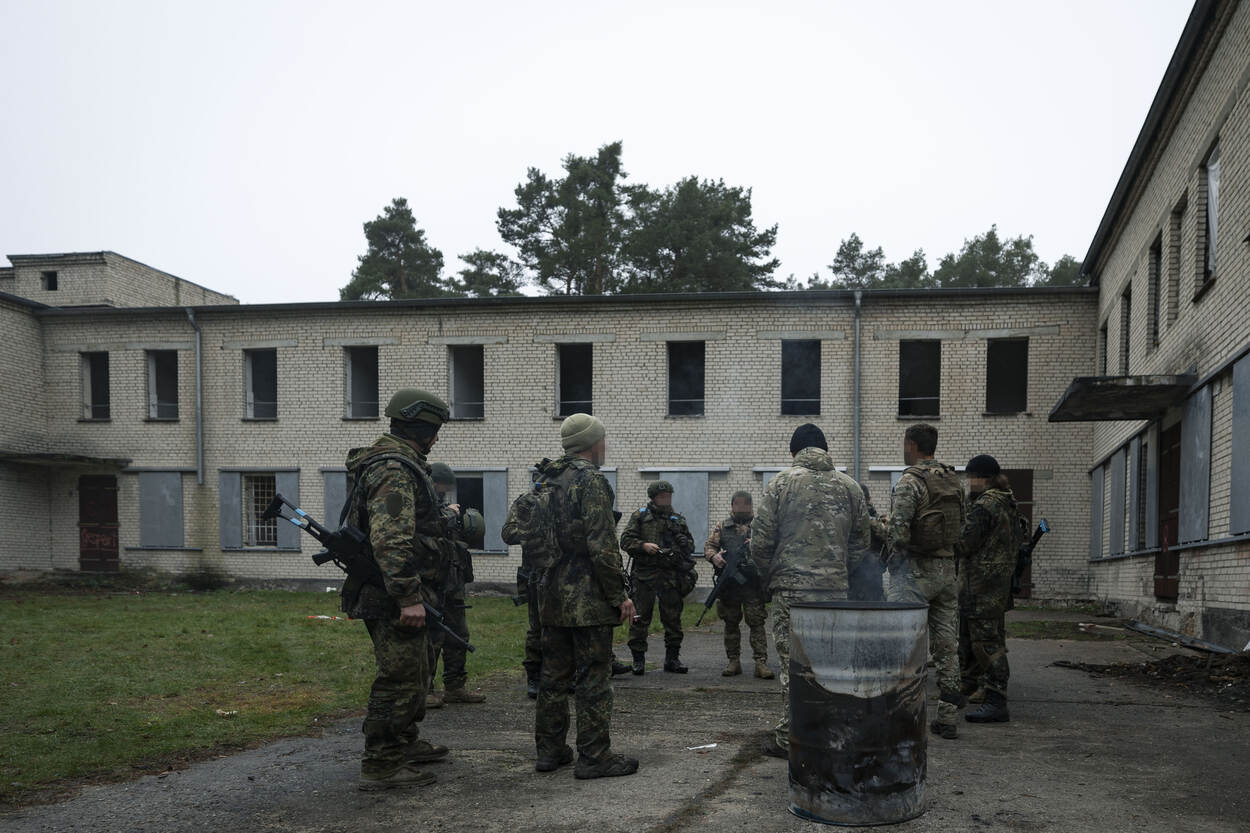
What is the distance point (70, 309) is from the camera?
21.0 metres

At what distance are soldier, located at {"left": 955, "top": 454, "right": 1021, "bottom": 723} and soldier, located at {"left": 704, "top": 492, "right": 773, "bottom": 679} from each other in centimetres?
201

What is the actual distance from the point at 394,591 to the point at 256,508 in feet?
59.0

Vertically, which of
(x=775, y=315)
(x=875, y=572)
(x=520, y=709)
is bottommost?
(x=520, y=709)

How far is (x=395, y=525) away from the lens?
443 cm

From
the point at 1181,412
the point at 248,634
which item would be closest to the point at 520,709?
the point at 248,634

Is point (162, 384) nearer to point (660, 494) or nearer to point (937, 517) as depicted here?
point (660, 494)

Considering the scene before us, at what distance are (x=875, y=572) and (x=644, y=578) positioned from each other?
3124mm

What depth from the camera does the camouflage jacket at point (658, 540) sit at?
839 cm

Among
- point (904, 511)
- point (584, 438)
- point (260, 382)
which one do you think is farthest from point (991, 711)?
point (260, 382)

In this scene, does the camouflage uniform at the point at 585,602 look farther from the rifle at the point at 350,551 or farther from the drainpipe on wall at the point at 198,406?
Answer: the drainpipe on wall at the point at 198,406

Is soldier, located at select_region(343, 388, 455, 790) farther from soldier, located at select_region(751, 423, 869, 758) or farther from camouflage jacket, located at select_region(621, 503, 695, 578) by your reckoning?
camouflage jacket, located at select_region(621, 503, 695, 578)

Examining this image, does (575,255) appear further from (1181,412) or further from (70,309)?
(1181,412)

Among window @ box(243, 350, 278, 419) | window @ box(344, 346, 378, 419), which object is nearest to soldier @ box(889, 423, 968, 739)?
window @ box(344, 346, 378, 419)

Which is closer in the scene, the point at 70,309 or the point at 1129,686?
the point at 1129,686
